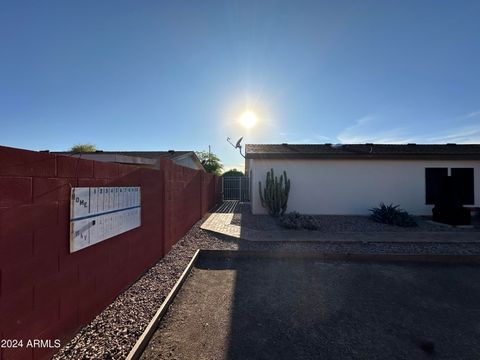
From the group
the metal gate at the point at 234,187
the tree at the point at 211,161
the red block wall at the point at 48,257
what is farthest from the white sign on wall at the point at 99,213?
the tree at the point at 211,161

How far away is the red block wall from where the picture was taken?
176 cm

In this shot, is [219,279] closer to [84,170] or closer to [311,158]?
[84,170]

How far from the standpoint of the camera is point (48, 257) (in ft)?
7.01

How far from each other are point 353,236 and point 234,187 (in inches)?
513

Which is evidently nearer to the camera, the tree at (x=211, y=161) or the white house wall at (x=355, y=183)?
the white house wall at (x=355, y=183)

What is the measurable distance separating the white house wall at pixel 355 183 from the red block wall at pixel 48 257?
862 cm

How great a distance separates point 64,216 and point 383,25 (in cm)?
887

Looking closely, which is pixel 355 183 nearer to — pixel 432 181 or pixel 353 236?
pixel 432 181

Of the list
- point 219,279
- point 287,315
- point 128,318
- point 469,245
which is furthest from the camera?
point 469,245

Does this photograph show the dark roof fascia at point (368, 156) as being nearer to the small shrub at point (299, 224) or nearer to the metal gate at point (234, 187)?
the small shrub at point (299, 224)

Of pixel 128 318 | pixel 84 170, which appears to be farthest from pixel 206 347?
pixel 84 170

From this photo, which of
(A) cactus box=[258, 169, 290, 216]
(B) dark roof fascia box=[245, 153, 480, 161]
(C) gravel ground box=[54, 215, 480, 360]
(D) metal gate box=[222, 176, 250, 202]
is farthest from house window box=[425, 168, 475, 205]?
(D) metal gate box=[222, 176, 250, 202]

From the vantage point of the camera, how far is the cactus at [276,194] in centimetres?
1049

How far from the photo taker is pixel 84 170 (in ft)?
8.59
